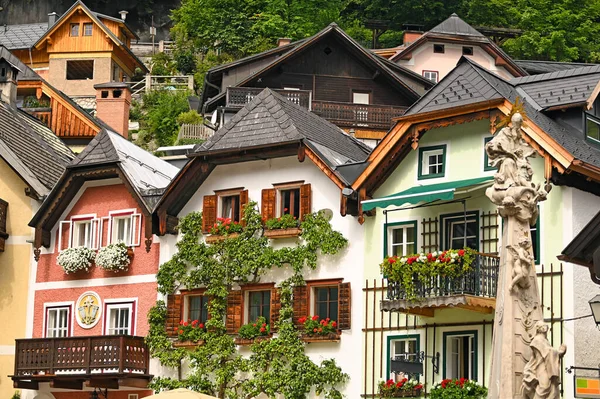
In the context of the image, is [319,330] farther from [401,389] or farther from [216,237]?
[216,237]

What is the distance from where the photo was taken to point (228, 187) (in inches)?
1529

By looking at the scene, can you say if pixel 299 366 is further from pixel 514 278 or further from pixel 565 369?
pixel 514 278

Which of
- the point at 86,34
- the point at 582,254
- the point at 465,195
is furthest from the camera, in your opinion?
the point at 86,34

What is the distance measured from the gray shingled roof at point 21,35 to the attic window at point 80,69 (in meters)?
3.25

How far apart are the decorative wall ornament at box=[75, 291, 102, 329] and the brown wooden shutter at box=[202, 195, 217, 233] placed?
3.90m

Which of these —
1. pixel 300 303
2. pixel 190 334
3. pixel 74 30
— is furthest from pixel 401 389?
pixel 74 30

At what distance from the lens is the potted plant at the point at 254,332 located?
3688 centimetres

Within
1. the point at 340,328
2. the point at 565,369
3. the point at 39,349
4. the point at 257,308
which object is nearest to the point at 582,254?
the point at 565,369

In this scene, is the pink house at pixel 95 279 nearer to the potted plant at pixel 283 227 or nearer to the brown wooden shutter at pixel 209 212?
the brown wooden shutter at pixel 209 212

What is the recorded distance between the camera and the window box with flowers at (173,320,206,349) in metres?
37.8

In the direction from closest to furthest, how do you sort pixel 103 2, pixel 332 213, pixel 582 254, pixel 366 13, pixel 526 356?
pixel 526 356
pixel 582 254
pixel 332 213
pixel 366 13
pixel 103 2

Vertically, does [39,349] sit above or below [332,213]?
below

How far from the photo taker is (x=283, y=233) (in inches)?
1458

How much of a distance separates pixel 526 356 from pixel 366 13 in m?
65.0
